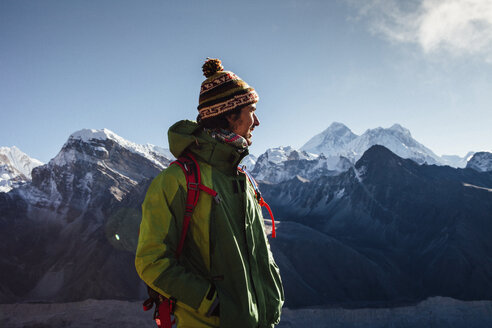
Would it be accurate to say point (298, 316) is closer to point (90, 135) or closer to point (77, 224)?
point (77, 224)

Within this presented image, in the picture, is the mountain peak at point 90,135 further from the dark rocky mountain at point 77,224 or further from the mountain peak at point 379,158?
the mountain peak at point 379,158

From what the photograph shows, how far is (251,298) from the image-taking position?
253 cm

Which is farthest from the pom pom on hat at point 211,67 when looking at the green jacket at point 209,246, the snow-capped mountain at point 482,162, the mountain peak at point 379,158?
the snow-capped mountain at point 482,162

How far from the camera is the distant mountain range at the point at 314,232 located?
2566 inches

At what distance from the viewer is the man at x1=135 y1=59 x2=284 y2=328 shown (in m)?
2.35

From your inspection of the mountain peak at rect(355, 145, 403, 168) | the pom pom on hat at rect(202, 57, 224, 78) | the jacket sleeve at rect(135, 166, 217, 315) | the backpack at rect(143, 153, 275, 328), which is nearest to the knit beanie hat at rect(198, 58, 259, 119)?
the pom pom on hat at rect(202, 57, 224, 78)

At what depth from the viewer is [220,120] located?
2.97 m

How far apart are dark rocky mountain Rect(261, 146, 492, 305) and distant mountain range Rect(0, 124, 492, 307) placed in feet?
0.84

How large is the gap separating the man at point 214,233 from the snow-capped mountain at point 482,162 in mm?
160841

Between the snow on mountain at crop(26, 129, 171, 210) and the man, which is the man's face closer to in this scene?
the man

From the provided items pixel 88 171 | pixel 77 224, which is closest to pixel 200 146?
pixel 77 224

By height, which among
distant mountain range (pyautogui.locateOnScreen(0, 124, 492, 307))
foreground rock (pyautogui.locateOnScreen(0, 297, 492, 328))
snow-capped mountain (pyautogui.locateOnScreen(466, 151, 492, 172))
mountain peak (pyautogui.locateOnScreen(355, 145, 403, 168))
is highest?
snow-capped mountain (pyautogui.locateOnScreen(466, 151, 492, 172))

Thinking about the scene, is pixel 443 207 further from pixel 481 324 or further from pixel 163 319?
pixel 163 319

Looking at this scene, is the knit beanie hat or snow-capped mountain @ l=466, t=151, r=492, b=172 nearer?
the knit beanie hat
